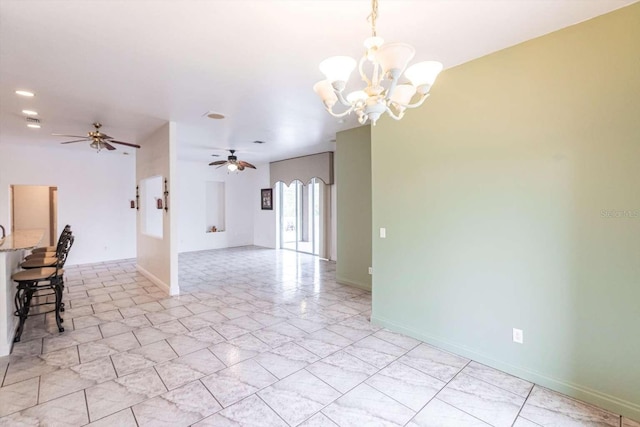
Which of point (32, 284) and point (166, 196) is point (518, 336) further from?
point (32, 284)

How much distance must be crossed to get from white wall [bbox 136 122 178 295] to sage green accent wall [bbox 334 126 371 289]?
2899 millimetres

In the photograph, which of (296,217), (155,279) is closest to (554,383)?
(155,279)

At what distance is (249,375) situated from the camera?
8.63ft

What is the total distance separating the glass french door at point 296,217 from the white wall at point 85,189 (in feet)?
13.9

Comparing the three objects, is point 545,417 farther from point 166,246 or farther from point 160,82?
point 166,246

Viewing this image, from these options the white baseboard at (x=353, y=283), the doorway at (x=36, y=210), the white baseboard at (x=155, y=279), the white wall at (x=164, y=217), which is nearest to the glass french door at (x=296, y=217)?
the white baseboard at (x=353, y=283)

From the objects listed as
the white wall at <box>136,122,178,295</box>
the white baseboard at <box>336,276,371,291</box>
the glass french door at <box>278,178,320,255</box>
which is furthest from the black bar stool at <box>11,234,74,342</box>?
the glass french door at <box>278,178,320,255</box>

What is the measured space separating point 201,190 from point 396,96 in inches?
340

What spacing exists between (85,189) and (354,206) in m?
6.75

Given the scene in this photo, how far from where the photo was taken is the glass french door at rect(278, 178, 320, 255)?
955 cm

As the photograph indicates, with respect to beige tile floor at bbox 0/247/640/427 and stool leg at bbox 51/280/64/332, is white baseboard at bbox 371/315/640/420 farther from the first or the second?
stool leg at bbox 51/280/64/332

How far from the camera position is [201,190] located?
9.47 m

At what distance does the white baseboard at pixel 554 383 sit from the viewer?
2109 mm

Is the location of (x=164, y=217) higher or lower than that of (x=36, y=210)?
lower
